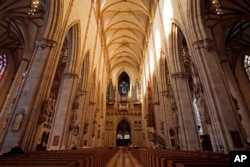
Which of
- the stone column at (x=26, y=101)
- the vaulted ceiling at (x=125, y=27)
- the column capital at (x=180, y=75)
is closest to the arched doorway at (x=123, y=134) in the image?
the vaulted ceiling at (x=125, y=27)

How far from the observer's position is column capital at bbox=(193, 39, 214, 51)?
7.58 m

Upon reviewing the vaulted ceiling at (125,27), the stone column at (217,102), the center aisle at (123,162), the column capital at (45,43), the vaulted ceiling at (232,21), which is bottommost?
the center aisle at (123,162)

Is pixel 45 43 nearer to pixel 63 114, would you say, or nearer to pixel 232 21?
pixel 63 114

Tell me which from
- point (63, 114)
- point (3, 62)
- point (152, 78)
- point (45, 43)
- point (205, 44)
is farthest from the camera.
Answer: point (152, 78)

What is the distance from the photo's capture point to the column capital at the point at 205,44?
7582 millimetres

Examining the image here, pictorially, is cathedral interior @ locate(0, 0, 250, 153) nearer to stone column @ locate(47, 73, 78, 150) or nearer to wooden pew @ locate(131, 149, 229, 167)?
stone column @ locate(47, 73, 78, 150)

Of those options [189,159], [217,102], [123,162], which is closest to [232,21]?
[217,102]

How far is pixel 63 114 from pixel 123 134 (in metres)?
20.0

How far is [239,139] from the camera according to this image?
19.4 feet

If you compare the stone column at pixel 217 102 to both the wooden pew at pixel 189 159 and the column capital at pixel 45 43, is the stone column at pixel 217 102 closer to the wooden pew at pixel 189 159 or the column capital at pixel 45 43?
the wooden pew at pixel 189 159

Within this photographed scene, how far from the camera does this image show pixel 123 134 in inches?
1118

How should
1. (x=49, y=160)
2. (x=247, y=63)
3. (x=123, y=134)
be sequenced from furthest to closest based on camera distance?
Result: (x=123, y=134) → (x=247, y=63) → (x=49, y=160)

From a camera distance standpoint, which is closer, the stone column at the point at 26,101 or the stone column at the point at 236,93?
the stone column at the point at 26,101

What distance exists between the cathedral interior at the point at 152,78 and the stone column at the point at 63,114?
58 millimetres
